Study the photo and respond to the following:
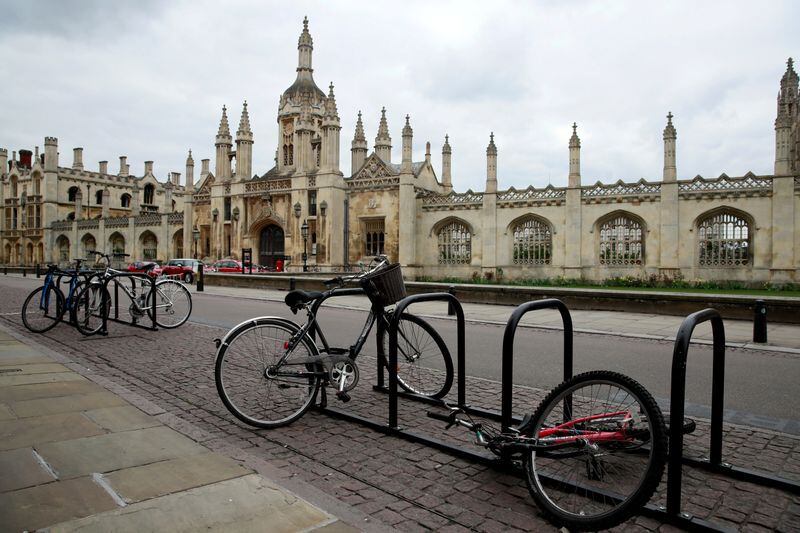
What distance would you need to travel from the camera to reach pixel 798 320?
38.9 feet

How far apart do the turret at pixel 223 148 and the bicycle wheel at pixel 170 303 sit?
3536cm

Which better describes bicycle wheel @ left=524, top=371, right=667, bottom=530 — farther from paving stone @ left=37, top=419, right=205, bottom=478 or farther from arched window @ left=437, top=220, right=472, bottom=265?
arched window @ left=437, top=220, right=472, bottom=265

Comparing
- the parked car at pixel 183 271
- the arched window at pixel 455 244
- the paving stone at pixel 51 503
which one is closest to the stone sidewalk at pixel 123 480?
the paving stone at pixel 51 503

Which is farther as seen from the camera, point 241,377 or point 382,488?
point 241,377

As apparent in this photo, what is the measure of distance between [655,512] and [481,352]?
5367 millimetres

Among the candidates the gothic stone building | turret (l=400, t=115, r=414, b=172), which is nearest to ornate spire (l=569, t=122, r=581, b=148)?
the gothic stone building

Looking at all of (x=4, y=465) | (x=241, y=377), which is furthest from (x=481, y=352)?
(x=4, y=465)

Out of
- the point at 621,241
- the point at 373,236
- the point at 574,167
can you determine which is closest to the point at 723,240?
the point at 621,241

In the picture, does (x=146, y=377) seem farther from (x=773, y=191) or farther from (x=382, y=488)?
(x=773, y=191)

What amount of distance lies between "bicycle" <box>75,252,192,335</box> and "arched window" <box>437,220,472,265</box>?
84.5 feet

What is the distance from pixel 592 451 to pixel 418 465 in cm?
123

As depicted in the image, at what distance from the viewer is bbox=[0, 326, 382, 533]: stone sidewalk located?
2820mm

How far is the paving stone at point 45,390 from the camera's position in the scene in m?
5.15

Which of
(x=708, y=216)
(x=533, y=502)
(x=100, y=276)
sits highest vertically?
(x=708, y=216)
